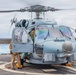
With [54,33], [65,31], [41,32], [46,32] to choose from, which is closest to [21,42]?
[41,32]

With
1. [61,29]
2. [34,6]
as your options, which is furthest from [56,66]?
[34,6]

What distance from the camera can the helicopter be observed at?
12.2 metres

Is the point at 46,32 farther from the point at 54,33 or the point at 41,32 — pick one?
the point at 54,33

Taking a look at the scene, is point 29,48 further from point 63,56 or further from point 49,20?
point 49,20

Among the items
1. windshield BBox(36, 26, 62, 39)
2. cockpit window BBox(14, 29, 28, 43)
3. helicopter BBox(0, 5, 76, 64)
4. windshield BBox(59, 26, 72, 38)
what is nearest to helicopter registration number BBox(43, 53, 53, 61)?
helicopter BBox(0, 5, 76, 64)

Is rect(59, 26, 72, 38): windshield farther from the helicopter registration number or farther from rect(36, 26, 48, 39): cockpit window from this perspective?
the helicopter registration number

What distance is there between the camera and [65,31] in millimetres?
13695

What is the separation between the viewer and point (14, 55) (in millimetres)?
13570

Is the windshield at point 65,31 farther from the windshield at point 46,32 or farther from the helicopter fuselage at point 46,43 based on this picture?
the windshield at point 46,32

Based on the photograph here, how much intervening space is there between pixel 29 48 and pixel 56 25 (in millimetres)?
2285

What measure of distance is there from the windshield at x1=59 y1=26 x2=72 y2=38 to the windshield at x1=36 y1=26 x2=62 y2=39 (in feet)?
0.75

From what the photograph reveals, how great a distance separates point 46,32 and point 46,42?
0.99 metres

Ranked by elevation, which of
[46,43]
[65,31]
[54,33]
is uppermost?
[65,31]

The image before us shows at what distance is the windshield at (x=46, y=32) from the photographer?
13063 millimetres
